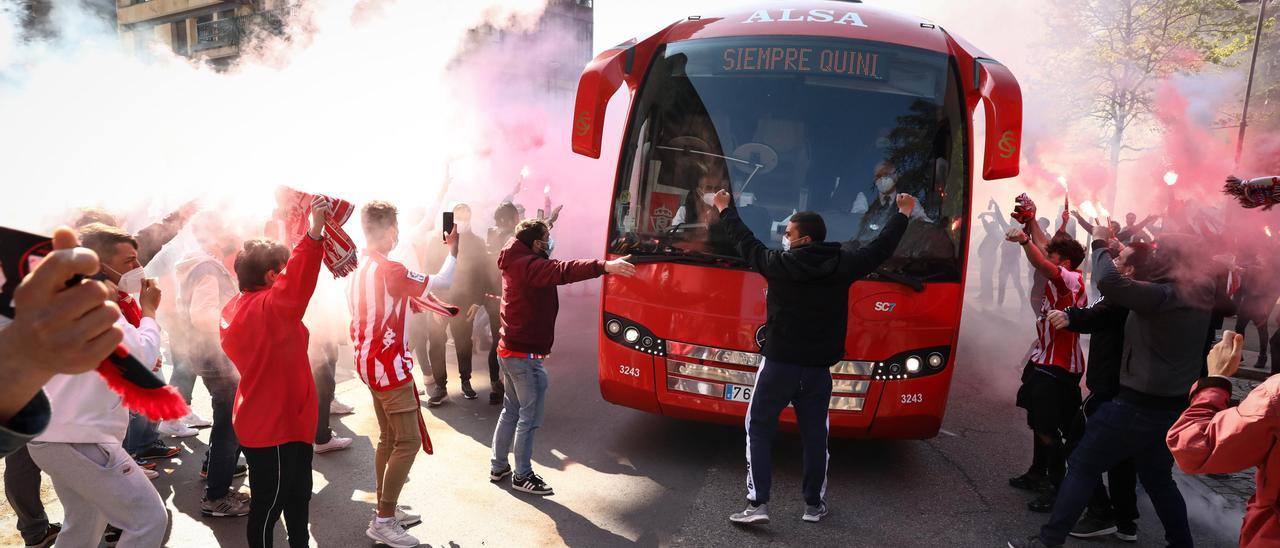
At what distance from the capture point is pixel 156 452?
16.5ft

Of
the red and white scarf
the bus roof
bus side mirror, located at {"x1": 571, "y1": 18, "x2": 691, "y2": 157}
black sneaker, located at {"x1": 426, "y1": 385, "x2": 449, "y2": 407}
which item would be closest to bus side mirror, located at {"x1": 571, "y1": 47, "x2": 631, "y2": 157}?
bus side mirror, located at {"x1": 571, "y1": 18, "x2": 691, "y2": 157}

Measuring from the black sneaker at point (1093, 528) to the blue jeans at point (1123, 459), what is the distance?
0.50 meters

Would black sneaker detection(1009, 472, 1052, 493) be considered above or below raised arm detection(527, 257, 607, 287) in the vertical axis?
below

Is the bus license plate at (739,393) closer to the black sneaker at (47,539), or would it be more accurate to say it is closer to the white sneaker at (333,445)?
the white sneaker at (333,445)

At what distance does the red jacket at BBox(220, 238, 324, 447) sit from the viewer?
10.4ft

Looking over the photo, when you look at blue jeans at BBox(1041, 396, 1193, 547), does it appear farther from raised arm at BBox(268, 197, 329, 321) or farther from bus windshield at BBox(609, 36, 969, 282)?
raised arm at BBox(268, 197, 329, 321)

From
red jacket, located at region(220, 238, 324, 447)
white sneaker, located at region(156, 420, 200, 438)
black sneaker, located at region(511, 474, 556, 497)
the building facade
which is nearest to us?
red jacket, located at region(220, 238, 324, 447)

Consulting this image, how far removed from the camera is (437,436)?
580 cm

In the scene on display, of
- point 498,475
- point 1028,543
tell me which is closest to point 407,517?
point 498,475

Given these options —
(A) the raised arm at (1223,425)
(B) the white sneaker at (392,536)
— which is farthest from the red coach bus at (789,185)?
(A) the raised arm at (1223,425)

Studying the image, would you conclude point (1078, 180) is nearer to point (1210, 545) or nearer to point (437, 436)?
point (1210, 545)

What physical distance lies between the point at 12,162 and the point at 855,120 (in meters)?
4.79

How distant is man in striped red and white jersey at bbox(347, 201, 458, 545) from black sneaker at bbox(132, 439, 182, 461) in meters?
2.01

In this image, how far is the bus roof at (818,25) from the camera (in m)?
5.25
